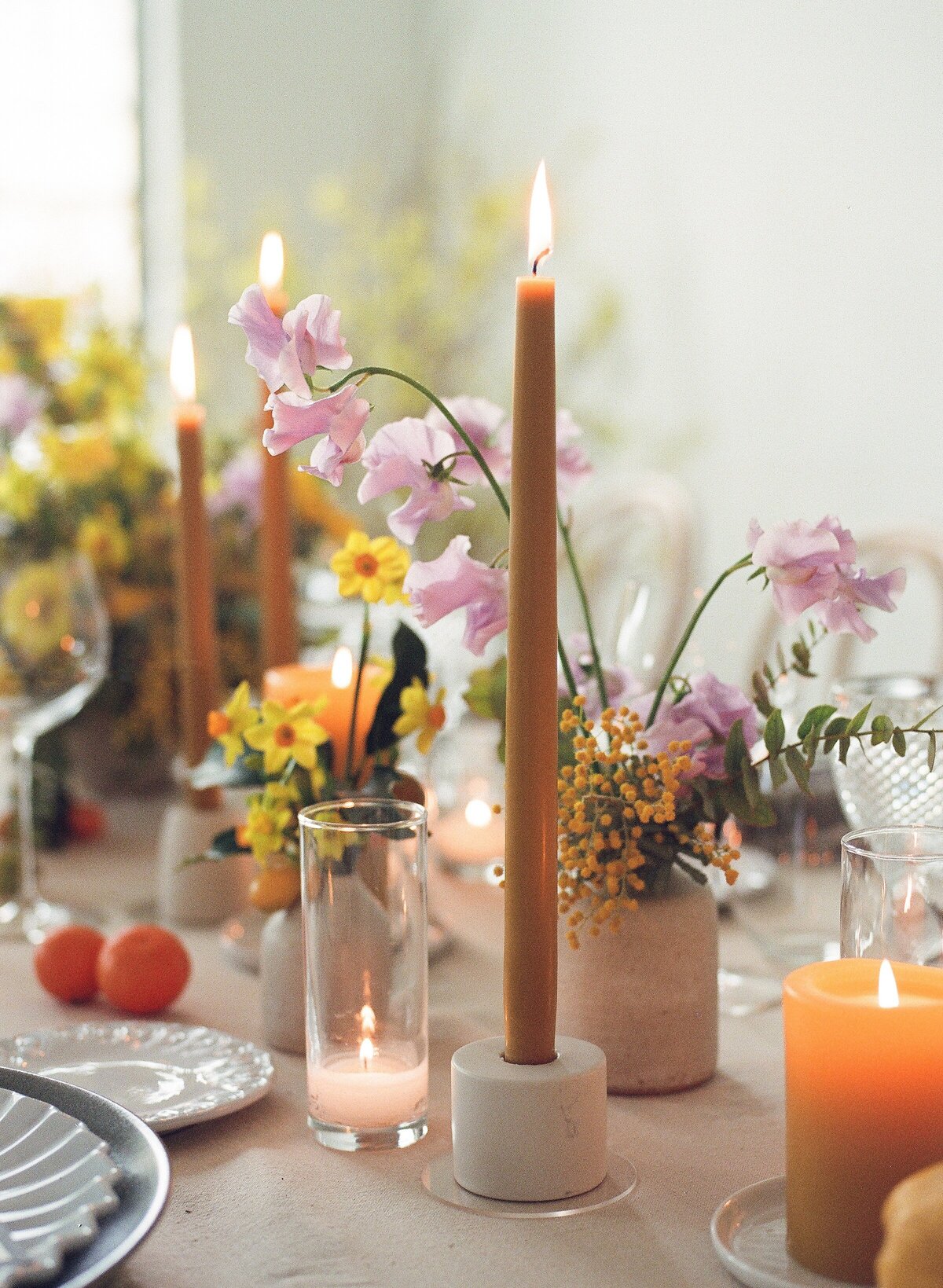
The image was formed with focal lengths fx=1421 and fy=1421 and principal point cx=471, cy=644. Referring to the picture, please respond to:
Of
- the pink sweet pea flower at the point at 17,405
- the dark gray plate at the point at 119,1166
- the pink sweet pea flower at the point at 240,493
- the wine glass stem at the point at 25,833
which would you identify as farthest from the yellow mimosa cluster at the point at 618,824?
the pink sweet pea flower at the point at 17,405

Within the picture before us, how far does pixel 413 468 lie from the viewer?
642mm

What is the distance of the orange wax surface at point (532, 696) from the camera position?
1.75ft

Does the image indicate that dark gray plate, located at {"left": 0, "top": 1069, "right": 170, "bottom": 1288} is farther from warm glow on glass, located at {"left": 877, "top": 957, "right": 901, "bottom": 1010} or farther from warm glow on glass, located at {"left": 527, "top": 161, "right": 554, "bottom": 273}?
warm glow on glass, located at {"left": 527, "top": 161, "right": 554, "bottom": 273}

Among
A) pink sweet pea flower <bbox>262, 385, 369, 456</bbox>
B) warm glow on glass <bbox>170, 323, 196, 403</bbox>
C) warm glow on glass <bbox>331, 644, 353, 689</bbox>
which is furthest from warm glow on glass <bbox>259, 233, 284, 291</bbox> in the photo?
pink sweet pea flower <bbox>262, 385, 369, 456</bbox>

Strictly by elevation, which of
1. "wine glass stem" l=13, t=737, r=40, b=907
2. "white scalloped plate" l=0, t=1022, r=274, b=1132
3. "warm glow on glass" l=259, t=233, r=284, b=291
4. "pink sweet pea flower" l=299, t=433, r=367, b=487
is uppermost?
"warm glow on glass" l=259, t=233, r=284, b=291

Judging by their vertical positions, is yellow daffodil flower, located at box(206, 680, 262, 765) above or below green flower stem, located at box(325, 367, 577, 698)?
below

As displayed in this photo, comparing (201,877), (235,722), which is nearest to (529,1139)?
(235,722)

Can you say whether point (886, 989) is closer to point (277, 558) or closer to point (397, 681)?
point (397, 681)

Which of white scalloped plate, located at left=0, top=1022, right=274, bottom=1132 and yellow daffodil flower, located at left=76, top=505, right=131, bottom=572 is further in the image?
yellow daffodil flower, located at left=76, top=505, right=131, bottom=572

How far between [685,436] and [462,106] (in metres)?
1.08

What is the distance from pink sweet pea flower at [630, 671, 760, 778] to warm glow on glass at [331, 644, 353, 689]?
0.65 feet

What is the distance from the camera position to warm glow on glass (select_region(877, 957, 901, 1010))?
18.7 inches

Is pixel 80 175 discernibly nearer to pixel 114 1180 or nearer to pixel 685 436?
pixel 685 436

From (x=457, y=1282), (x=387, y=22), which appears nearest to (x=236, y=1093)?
(x=457, y=1282)
